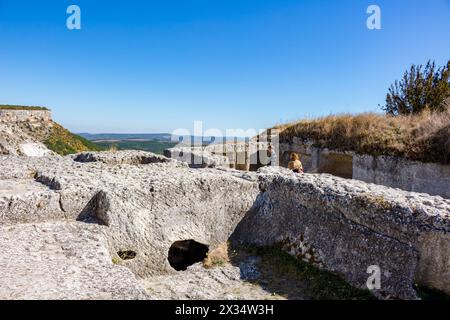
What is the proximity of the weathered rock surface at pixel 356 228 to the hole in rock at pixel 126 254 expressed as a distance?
7.01 ft

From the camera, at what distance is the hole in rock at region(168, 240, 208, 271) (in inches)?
246

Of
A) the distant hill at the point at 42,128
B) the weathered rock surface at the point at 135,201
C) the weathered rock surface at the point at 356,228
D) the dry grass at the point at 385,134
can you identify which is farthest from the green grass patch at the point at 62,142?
the weathered rock surface at the point at 356,228

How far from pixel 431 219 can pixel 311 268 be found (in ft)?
6.30

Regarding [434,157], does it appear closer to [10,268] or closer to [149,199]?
[149,199]

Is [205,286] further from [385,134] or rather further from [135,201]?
[385,134]

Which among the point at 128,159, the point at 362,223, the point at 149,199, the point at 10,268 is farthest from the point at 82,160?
the point at 362,223

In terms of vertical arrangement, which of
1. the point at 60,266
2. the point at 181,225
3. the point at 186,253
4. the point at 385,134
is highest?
the point at 385,134

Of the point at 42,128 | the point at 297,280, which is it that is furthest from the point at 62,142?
the point at 297,280

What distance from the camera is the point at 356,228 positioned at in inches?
204

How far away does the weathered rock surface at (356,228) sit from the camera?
4.47 metres

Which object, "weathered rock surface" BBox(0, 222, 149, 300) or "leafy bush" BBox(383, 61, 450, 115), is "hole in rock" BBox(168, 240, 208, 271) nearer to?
"weathered rock surface" BBox(0, 222, 149, 300)

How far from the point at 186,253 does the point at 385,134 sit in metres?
9.29

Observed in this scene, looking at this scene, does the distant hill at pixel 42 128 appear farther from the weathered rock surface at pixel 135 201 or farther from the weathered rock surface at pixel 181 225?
the weathered rock surface at pixel 181 225
